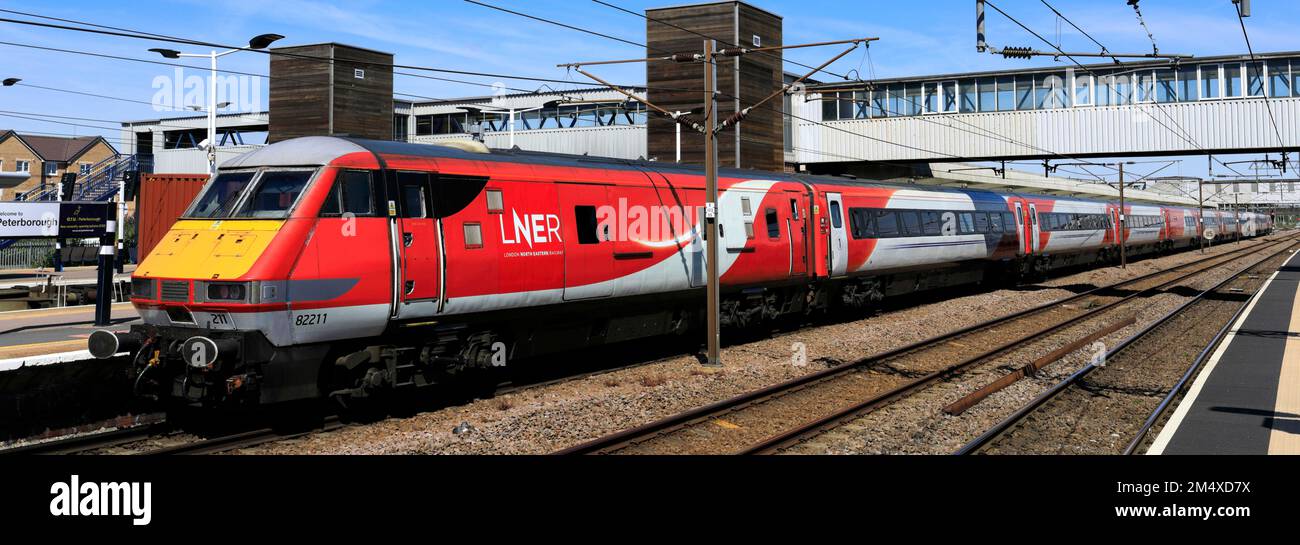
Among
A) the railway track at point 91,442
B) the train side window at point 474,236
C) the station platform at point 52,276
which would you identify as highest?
the train side window at point 474,236

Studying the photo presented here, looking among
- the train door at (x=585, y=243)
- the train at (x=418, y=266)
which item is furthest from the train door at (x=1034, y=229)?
the train door at (x=585, y=243)

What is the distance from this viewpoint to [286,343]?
10531 millimetres

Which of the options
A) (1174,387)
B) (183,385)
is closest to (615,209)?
(183,385)

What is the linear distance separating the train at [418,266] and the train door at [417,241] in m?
0.02

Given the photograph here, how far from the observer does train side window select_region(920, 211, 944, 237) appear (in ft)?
83.9

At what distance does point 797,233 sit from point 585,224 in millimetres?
7094

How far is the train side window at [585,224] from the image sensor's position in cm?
1441

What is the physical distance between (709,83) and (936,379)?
6.78 metres

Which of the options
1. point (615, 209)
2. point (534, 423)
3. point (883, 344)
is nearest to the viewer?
point (534, 423)

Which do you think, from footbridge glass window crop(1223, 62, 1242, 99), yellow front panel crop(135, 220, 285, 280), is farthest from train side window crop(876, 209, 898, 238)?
footbridge glass window crop(1223, 62, 1242, 99)

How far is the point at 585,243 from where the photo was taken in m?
14.5

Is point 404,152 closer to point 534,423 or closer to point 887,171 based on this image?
point 534,423

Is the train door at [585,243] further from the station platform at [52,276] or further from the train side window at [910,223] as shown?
the train side window at [910,223]

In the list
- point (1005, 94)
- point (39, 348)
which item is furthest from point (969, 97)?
A: point (39, 348)
